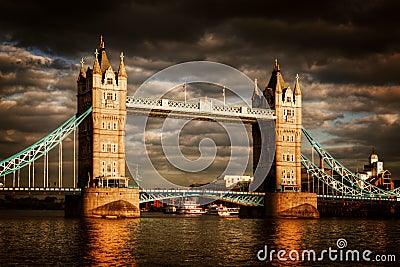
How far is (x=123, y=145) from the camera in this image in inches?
4400

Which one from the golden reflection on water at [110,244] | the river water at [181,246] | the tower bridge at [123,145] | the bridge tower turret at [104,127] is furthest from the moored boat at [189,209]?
the river water at [181,246]

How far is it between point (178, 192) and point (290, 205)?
71.0ft

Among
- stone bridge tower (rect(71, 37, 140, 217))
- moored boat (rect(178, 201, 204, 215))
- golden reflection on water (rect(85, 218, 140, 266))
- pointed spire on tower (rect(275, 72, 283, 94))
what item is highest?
pointed spire on tower (rect(275, 72, 283, 94))

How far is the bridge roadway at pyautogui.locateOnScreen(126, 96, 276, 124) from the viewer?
374ft

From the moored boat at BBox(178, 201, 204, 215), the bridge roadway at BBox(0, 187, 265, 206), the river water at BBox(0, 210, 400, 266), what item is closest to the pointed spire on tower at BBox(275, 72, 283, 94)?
the bridge roadway at BBox(0, 187, 265, 206)

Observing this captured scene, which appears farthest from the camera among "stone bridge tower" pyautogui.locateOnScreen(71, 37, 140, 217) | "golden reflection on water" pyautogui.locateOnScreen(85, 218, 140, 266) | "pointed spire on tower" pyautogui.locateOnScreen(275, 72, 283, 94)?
"pointed spire on tower" pyautogui.locateOnScreen(275, 72, 283, 94)

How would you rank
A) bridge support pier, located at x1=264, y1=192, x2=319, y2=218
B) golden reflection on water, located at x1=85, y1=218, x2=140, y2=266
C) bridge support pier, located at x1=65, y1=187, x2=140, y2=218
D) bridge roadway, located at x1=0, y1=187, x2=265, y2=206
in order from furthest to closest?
bridge support pier, located at x1=264, y1=192, x2=319, y2=218 → bridge support pier, located at x1=65, y1=187, x2=140, y2=218 → bridge roadway, located at x1=0, y1=187, x2=265, y2=206 → golden reflection on water, located at x1=85, y1=218, x2=140, y2=266

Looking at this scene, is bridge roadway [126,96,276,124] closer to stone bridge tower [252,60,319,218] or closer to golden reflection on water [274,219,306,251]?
stone bridge tower [252,60,319,218]

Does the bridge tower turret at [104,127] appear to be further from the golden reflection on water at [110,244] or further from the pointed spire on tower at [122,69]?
the golden reflection on water at [110,244]

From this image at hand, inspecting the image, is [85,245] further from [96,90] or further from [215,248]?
[96,90]

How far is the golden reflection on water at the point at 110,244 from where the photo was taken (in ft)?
165

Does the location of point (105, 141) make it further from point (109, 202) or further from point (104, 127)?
point (109, 202)

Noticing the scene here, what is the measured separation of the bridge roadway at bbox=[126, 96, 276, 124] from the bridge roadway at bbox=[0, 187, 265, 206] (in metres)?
13.5

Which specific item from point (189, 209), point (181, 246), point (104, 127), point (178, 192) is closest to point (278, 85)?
point (178, 192)
